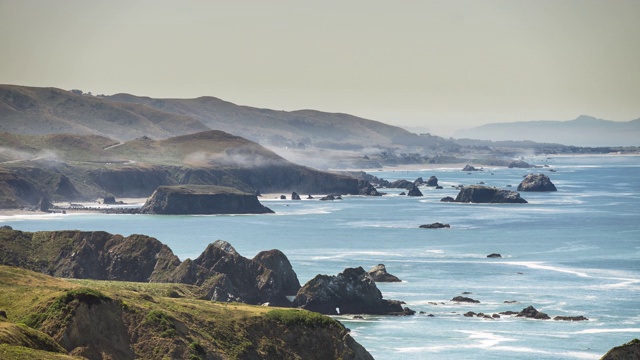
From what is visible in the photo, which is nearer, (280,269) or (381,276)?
(280,269)

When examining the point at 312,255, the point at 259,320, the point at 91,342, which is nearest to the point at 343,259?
the point at 312,255

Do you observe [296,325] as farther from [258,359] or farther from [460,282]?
[460,282]

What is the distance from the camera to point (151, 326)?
268ft

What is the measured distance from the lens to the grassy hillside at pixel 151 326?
77562 mm

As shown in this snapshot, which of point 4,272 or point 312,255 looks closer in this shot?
point 4,272

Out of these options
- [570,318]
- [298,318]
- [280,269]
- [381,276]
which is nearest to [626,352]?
[298,318]

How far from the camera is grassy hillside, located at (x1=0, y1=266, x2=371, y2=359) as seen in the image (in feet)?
254

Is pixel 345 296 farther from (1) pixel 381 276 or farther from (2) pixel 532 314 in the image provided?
(1) pixel 381 276

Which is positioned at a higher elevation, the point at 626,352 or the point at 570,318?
the point at 626,352

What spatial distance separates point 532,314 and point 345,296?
18204mm

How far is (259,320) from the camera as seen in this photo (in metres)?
88.7

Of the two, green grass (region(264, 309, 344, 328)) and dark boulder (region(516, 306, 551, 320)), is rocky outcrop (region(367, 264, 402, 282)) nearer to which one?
dark boulder (region(516, 306, 551, 320))

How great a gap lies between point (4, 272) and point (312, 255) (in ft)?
300

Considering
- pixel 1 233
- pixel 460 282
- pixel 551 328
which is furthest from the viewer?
pixel 460 282
